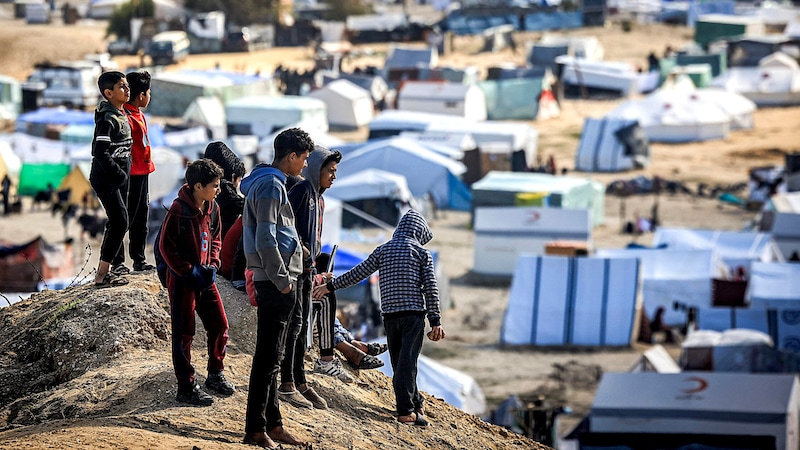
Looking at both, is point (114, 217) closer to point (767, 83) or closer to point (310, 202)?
point (310, 202)

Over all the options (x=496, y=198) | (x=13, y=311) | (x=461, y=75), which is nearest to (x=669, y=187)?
(x=496, y=198)

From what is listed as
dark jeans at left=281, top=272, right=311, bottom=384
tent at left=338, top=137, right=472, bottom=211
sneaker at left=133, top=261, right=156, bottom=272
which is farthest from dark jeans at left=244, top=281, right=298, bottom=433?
tent at left=338, top=137, right=472, bottom=211

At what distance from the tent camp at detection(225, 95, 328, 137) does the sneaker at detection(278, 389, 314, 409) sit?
3506cm

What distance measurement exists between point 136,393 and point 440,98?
42.3 m

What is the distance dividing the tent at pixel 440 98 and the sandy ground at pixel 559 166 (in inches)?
118

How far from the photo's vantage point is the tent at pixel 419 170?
3475 centimetres

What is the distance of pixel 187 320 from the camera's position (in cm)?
635

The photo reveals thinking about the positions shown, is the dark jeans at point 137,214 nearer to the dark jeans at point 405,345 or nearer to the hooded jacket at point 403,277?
the hooded jacket at point 403,277

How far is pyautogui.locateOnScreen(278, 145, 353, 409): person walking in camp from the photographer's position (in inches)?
261

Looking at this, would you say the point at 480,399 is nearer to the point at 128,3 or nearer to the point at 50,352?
the point at 50,352

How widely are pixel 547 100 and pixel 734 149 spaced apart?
9.82m

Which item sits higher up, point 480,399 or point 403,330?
point 403,330

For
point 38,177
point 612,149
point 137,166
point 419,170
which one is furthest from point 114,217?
point 612,149

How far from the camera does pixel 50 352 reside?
7.29 m
